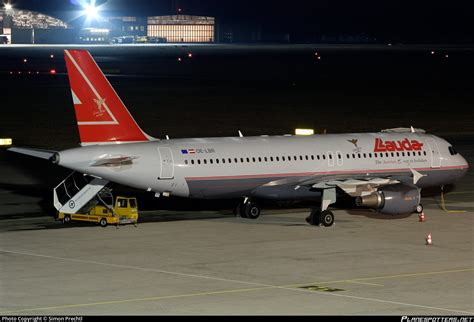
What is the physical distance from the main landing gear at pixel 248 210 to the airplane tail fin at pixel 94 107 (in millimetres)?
6196

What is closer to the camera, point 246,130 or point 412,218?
point 412,218

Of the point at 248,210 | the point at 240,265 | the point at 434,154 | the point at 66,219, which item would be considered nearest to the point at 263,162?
the point at 248,210

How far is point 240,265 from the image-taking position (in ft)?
137

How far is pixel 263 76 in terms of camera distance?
17675 centimetres

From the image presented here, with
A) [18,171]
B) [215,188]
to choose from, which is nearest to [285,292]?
[215,188]

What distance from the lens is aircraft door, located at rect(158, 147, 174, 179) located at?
4988 cm

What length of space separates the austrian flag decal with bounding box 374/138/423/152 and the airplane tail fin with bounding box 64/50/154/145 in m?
12.0

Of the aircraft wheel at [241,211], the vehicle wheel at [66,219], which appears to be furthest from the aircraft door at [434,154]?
the vehicle wheel at [66,219]

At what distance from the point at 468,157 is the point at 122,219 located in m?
37.4

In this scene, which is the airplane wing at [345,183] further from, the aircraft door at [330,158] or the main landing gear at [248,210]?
the main landing gear at [248,210]

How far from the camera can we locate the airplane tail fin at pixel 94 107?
50.0 m

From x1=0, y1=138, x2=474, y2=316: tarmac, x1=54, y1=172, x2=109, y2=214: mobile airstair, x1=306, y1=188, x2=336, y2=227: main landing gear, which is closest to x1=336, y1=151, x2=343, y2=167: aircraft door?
x1=306, y1=188, x2=336, y2=227: main landing gear

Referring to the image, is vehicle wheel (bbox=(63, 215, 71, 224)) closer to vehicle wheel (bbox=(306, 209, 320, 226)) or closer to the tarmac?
the tarmac

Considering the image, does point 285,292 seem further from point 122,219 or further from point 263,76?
point 263,76
